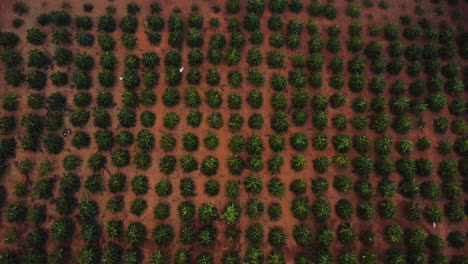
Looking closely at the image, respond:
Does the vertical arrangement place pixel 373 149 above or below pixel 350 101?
below

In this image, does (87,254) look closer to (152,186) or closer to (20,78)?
(152,186)

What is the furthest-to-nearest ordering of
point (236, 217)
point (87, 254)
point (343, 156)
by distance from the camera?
point (343, 156) → point (236, 217) → point (87, 254)

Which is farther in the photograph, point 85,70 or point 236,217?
point 85,70

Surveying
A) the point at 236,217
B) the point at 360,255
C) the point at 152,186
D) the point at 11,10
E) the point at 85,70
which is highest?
the point at 11,10

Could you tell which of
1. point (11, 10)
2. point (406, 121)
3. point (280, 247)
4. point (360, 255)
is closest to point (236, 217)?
point (280, 247)

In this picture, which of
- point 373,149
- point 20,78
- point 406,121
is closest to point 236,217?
point 373,149

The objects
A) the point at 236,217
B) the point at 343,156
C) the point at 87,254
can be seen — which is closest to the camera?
the point at 87,254

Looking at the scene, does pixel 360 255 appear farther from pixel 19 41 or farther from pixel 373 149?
pixel 19 41
